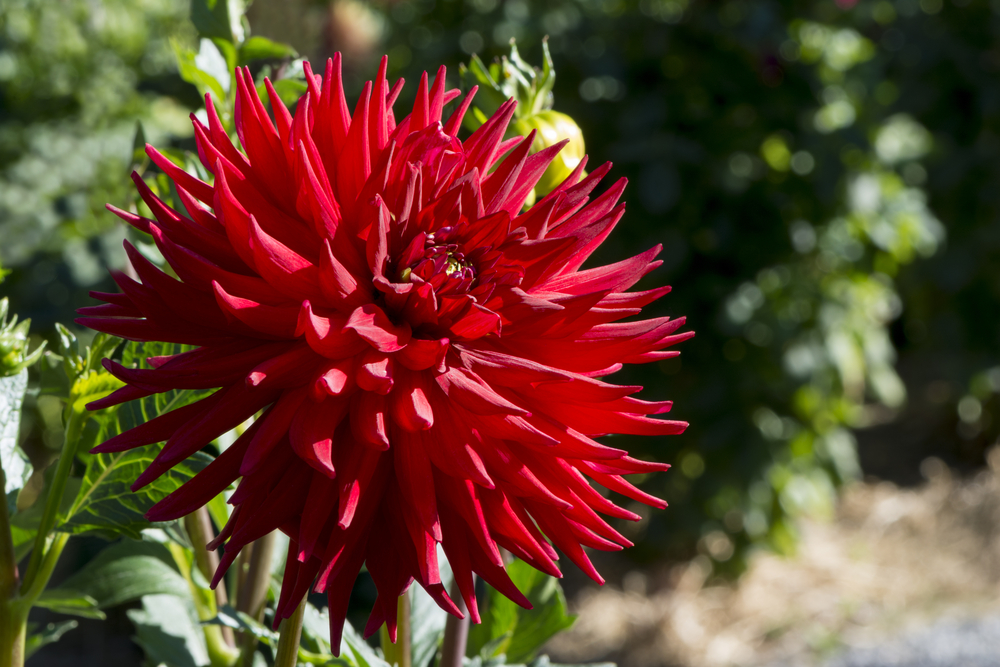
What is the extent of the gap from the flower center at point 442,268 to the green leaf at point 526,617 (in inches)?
9.3

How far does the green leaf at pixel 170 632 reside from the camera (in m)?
0.52

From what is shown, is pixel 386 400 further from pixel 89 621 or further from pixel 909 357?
pixel 909 357

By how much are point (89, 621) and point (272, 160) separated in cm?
203

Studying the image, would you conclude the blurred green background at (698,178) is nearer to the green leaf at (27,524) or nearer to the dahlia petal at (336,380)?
the green leaf at (27,524)

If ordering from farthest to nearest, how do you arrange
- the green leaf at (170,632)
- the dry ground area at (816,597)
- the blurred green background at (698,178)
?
the dry ground area at (816,597) → the blurred green background at (698,178) → the green leaf at (170,632)

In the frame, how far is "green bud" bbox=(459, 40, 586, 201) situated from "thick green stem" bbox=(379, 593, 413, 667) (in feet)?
0.78

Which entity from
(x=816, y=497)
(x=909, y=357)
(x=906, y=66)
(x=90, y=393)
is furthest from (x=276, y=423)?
(x=909, y=357)

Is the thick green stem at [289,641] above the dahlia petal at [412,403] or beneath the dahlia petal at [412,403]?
beneath

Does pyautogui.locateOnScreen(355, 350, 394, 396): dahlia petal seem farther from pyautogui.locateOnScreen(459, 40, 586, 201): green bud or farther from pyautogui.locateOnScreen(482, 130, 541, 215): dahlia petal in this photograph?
pyautogui.locateOnScreen(459, 40, 586, 201): green bud

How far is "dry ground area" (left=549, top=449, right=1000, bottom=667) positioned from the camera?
203cm

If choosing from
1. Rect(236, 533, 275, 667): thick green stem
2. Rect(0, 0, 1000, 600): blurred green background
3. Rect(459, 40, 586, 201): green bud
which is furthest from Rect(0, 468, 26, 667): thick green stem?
Rect(0, 0, 1000, 600): blurred green background

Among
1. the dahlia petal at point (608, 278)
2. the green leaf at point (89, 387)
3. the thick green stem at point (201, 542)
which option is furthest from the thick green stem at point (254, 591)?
the dahlia petal at point (608, 278)

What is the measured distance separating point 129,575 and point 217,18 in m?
0.34

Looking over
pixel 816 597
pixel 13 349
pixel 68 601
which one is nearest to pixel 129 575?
pixel 68 601
